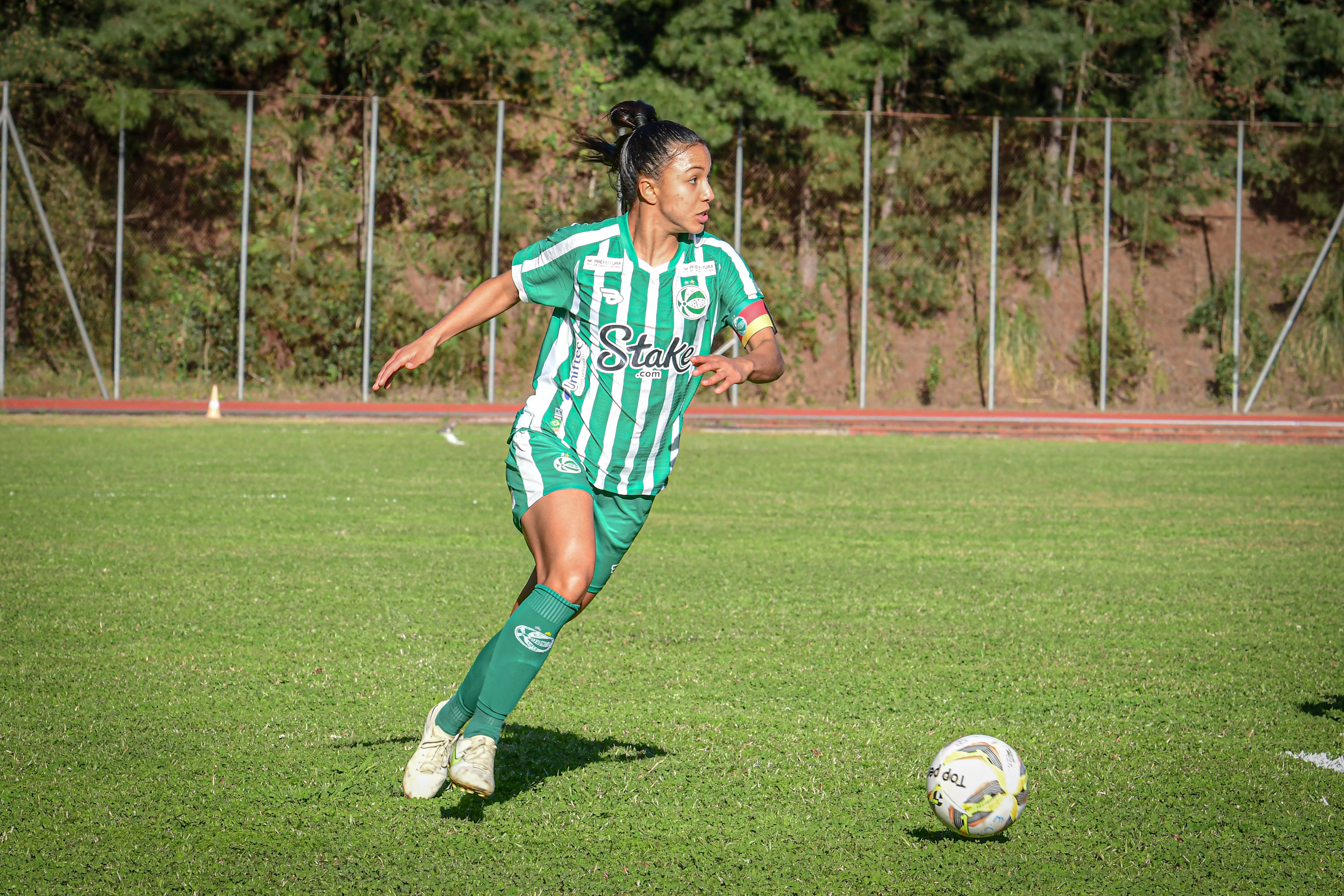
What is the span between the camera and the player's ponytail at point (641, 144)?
13.9 feet

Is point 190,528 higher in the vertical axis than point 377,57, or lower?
lower

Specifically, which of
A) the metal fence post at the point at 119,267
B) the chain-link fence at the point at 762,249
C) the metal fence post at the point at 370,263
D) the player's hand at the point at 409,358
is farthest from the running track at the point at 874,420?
the player's hand at the point at 409,358

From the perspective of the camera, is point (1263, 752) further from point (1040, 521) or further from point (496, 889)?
point (1040, 521)

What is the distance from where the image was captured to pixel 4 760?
446cm

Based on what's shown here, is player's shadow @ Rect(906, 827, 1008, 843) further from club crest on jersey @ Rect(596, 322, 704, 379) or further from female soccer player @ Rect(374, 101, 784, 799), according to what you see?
club crest on jersey @ Rect(596, 322, 704, 379)

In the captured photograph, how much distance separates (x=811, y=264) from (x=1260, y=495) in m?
18.2

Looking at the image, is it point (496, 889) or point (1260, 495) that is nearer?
point (496, 889)

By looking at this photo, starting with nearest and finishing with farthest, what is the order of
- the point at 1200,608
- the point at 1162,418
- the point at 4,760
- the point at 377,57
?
1. the point at 4,760
2. the point at 1200,608
3. the point at 1162,418
4. the point at 377,57

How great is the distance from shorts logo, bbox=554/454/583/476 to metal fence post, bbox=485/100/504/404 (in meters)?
22.3

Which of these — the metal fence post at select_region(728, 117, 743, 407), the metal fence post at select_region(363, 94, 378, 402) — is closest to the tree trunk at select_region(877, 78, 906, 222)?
the metal fence post at select_region(728, 117, 743, 407)

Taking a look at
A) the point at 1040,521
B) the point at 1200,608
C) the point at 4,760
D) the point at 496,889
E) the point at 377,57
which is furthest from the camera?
the point at 377,57

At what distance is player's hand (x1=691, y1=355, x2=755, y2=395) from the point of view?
372cm

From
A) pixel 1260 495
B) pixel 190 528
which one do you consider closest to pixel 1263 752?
pixel 190 528

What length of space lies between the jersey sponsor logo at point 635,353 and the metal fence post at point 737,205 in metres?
22.1
